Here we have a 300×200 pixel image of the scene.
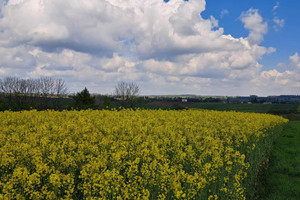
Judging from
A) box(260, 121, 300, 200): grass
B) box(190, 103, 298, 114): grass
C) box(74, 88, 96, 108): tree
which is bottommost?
box(260, 121, 300, 200): grass

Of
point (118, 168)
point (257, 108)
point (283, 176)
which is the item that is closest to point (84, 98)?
point (283, 176)

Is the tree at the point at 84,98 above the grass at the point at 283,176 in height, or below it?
above

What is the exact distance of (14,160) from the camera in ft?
22.8

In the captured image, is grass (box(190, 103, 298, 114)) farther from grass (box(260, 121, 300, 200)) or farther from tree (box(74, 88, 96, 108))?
grass (box(260, 121, 300, 200))

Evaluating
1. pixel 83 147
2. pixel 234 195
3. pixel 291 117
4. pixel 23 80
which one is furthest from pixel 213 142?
pixel 23 80

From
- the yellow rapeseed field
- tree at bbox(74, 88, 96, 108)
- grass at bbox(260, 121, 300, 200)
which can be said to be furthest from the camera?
tree at bbox(74, 88, 96, 108)

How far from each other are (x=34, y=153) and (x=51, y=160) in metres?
0.57

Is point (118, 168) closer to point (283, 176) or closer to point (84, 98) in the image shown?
point (283, 176)

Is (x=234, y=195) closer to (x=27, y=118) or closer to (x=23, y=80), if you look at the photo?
(x=27, y=118)

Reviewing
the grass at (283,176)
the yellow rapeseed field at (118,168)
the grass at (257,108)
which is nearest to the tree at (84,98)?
the yellow rapeseed field at (118,168)

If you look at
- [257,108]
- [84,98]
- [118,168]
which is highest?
[84,98]

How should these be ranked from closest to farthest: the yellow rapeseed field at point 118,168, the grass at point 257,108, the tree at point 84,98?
the yellow rapeseed field at point 118,168 → the tree at point 84,98 → the grass at point 257,108

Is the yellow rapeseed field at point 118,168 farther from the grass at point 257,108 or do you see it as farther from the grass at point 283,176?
the grass at point 257,108

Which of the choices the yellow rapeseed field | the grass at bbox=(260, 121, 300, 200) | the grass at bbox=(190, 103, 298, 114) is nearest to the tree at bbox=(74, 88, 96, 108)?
the yellow rapeseed field
